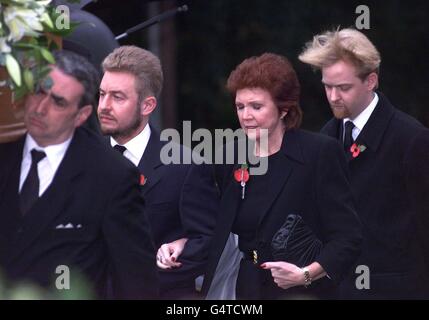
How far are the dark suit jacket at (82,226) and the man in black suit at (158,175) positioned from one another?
0.72 meters

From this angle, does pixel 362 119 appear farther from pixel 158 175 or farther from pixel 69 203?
pixel 69 203

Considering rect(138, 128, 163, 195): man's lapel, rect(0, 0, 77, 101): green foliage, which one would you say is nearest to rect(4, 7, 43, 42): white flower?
rect(0, 0, 77, 101): green foliage

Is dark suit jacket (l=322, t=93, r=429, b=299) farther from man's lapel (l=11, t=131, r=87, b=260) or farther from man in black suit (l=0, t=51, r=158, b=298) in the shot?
man's lapel (l=11, t=131, r=87, b=260)

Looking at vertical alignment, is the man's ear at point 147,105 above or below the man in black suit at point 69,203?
above

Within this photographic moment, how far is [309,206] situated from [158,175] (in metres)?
0.74

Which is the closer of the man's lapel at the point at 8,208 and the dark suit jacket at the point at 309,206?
the man's lapel at the point at 8,208

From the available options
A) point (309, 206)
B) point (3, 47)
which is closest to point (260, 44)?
point (309, 206)

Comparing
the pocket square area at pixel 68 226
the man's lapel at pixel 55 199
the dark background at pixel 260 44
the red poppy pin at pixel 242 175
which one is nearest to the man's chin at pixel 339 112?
the red poppy pin at pixel 242 175

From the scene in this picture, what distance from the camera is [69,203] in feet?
17.0

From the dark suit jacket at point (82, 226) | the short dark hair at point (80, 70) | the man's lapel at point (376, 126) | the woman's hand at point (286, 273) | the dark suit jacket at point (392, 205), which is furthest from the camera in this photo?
the man's lapel at point (376, 126)

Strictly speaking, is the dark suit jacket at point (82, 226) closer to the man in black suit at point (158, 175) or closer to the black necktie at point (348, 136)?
the man in black suit at point (158, 175)

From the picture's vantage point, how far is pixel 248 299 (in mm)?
5789

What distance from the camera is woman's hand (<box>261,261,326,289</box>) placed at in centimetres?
573

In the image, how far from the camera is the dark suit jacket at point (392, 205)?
20.4 ft
